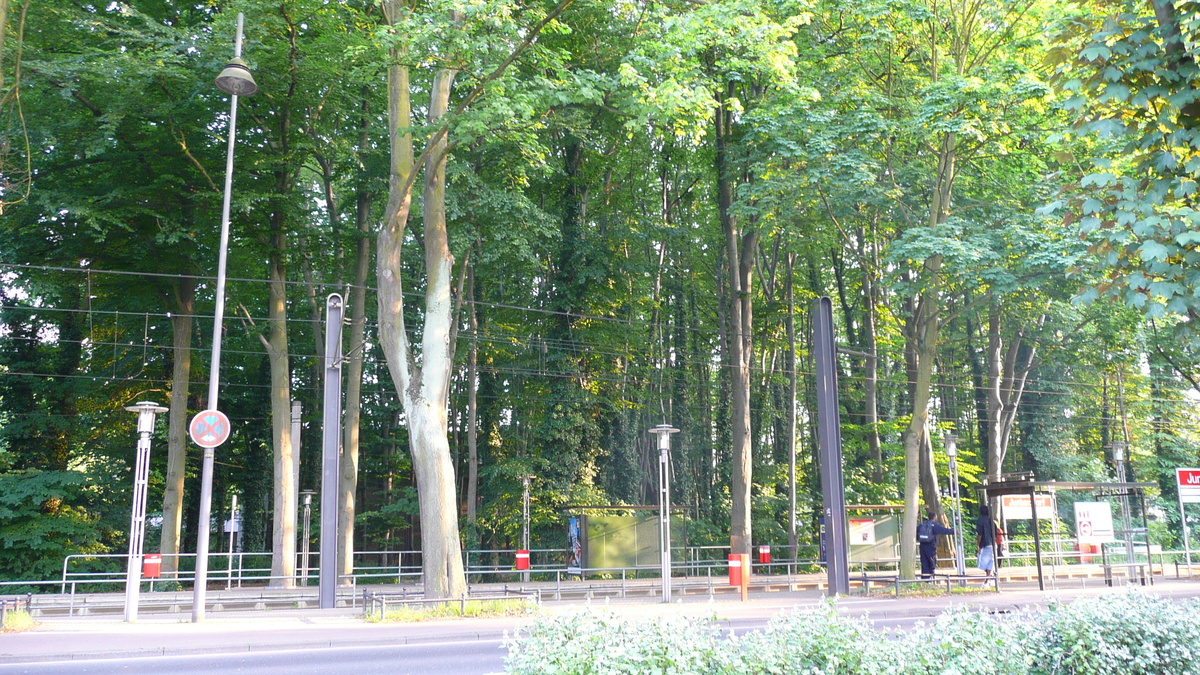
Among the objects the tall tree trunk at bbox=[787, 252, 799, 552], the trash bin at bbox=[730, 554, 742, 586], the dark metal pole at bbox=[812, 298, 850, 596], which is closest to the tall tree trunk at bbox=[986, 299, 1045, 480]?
the tall tree trunk at bbox=[787, 252, 799, 552]

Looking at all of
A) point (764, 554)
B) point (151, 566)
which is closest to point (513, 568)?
point (151, 566)

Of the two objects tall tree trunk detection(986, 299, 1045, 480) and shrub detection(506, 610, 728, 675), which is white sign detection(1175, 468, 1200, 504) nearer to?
tall tree trunk detection(986, 299, 1045, 480)

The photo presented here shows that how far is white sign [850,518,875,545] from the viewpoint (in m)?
26.9

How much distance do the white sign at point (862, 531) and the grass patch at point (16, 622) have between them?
69.1ft

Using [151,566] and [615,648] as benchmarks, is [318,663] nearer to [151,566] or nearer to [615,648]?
[615,648]

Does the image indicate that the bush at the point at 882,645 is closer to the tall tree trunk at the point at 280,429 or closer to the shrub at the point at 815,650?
the shrub at the point at 815,650

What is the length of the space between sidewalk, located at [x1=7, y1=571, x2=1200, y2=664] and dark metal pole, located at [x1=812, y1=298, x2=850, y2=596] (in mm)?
753

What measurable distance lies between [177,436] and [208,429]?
11134 mm

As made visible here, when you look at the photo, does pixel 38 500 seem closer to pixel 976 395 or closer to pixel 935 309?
pixel 935 309

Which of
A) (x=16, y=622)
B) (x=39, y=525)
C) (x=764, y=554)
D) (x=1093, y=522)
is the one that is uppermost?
(x=39, y=525)

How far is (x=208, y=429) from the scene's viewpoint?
51.6 feet

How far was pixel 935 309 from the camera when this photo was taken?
2338 cm

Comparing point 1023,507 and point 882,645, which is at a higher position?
point 1023,507

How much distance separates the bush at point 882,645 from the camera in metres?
4.62
